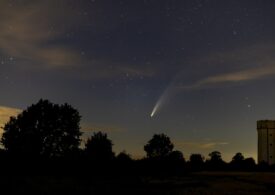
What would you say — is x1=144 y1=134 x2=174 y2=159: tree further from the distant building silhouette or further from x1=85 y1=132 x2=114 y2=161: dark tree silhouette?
x1=85 y1=132 x2=114 y2=161: dark tree silhouette

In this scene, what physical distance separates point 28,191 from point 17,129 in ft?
146

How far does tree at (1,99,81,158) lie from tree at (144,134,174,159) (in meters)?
67.5

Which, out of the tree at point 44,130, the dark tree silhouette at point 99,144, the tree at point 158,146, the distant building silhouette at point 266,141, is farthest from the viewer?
the distant building silhouette at point 266,141

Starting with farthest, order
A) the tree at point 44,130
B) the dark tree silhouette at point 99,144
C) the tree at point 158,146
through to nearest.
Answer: the tree at point 158,146, the dark tree silhouette at point 99,144, the tree at point 44,130

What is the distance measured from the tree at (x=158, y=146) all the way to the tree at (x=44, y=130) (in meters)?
67.5

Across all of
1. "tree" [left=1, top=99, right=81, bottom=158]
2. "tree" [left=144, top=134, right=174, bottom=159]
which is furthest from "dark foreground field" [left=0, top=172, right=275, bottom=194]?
"tree" [left=144, top=134, right=174, bottom=159]

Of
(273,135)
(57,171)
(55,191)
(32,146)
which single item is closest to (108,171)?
(57,171)

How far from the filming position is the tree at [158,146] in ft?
439

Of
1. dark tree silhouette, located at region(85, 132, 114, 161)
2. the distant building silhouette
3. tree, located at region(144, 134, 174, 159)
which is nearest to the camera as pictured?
dark tree silhouette, located at region(85, 132, 114, 161)

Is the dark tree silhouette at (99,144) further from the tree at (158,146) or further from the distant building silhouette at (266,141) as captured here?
the distant building silhouette at (266,141)

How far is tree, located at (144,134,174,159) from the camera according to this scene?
133875mm

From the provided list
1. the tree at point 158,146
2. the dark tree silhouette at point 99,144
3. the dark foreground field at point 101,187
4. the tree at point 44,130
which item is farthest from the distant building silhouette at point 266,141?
the dark foreground field at point 101,187

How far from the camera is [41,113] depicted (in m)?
67.8

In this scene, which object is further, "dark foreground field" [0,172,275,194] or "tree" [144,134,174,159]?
"tree" [144,134,174,159]
